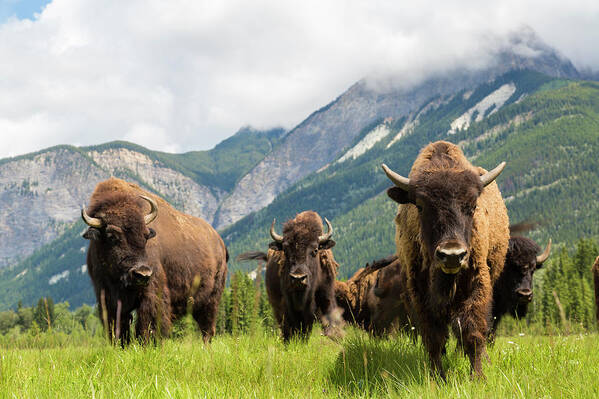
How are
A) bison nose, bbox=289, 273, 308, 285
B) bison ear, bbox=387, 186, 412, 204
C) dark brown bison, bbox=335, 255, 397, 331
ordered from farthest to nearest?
dark brown bison, bbox=335, 255, 397, 331 < bison nose, bbox=289, 273, 308, 285 < bison ear, bbox=387, 186, 412, 204

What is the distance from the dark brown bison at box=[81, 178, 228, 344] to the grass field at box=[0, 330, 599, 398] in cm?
127

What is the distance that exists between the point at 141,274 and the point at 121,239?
747 millimetres

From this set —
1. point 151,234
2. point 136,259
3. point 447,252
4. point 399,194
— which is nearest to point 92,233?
point 136,259

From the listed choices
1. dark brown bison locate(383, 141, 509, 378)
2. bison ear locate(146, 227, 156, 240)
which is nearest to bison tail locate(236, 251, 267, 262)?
bison ear locate(146, 227, 156, 240)

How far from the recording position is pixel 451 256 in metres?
5.02

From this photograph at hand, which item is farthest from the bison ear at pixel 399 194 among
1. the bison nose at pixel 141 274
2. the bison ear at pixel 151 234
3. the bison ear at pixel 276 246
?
the bison ear at pixel 276 246

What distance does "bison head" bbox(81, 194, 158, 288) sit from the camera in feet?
25.4

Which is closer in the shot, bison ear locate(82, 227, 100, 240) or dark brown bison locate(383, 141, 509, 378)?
dark brown bison locate(383, 141, 509, 378)

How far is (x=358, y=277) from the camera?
1468 cm

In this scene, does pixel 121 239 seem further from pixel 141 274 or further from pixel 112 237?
pixel 141 274

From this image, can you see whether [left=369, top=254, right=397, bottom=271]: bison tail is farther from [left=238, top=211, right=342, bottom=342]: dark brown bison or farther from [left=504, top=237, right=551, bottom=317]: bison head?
[left=504, top=237, right=551, bottom=317]: bison head

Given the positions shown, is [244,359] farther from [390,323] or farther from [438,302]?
[390,323]

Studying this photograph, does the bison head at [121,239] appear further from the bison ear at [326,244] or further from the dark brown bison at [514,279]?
the dark brown bison at [514,279]

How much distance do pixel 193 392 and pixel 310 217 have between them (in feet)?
25.4
